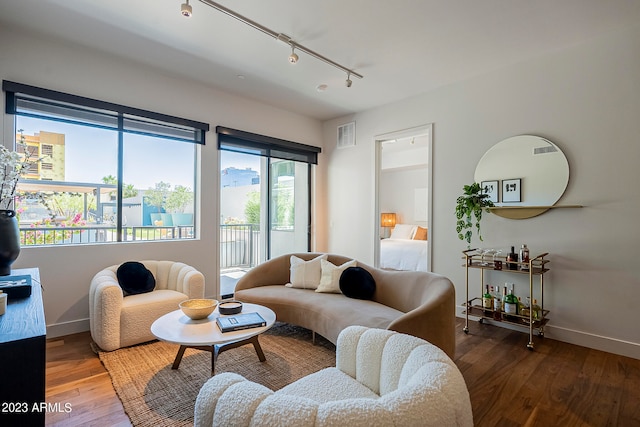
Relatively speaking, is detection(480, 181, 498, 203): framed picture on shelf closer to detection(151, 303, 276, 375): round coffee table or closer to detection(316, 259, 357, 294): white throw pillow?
detection(316, 259, 357, 294): white throw pillow

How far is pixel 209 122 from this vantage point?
4.15 m

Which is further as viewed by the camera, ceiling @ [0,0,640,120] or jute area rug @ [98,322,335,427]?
ceiling @ [0,0,640,120]

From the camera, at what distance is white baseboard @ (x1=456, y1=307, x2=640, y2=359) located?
279 cm

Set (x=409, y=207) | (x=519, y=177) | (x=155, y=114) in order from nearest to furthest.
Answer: (x=519, y=177)
(x=155, y=114)
(x=409, y=207)

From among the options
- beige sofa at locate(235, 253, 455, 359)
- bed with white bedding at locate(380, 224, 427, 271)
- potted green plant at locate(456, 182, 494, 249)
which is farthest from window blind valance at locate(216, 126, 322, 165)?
potted green plant at locate(456, 182, 494, 249)

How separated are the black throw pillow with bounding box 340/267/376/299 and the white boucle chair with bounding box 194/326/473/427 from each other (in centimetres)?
172

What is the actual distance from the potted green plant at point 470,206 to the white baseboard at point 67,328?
4.12 metres

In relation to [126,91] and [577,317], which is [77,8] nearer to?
[126,91]

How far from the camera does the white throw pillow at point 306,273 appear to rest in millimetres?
3498

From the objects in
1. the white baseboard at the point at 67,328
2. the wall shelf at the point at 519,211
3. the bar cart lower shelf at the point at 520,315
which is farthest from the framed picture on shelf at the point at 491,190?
the white baseboard at the point at 67,328

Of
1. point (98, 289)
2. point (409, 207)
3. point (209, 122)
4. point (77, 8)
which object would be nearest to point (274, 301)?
point (98, 289)

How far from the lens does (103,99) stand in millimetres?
3330

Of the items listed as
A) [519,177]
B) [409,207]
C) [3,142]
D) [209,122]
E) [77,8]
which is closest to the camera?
[77,8]

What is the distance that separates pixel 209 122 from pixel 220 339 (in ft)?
9.91
